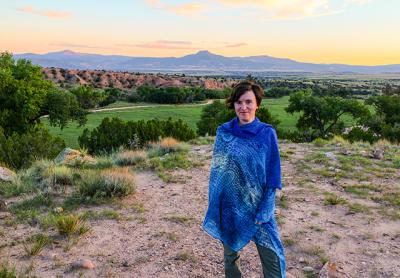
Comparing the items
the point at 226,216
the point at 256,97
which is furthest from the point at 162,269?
the point at 256,97

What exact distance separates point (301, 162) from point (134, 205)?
5.60 metres

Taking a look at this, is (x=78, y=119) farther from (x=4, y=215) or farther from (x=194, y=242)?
(x=194, y=242)

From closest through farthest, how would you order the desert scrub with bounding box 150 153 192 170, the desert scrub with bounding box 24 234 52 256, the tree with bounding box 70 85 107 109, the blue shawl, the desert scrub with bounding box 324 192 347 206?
the blue shawl → the desert scrub with bounding box 24 234 52 256 → the desert scrub with bounding box 324 192 347 206 → the desert scrub with bounding box 150 153 192 170 → the tree with bounding box 70 85 107 109

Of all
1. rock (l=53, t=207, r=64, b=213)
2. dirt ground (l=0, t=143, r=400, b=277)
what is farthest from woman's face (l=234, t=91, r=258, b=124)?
rock (l=53, t=207, r=64, b=213)

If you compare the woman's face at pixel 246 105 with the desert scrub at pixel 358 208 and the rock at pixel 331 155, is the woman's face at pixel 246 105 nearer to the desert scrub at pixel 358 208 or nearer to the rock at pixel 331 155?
the desert scrub at pixel 358 208

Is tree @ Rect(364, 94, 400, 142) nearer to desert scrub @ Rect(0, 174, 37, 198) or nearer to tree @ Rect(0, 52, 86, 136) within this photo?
tree @ Rect(0, 52, 86, 136)

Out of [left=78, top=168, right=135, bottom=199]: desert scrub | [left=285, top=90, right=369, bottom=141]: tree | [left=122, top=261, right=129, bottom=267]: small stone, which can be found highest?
[left=78, top=168, right=135, bottom=199]: desert scrub

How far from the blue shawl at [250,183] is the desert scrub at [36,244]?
9.97 ft

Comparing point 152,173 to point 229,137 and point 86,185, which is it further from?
point 229,137

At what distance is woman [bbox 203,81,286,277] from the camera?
3668 mm

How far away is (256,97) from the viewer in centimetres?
379

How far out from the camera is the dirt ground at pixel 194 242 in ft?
17.2

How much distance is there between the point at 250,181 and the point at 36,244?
3.47m

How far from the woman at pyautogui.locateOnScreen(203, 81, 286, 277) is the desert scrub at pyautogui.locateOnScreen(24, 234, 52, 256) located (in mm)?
3037
